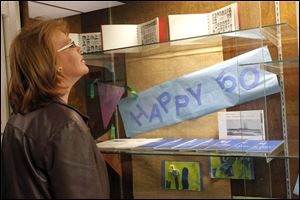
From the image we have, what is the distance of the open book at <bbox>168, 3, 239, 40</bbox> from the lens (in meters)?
1.23

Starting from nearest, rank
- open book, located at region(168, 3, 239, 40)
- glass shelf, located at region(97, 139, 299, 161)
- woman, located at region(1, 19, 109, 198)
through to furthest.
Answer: woman, located at region(1, 19, 109, 198), glass shelf, located at region(97, 139, 299, 161), open book, located at region(168, 3, 239, 40)

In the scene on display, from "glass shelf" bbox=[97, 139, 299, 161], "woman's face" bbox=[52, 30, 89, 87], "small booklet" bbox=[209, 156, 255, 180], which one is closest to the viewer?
"woman's face" bbox=[52, 30, 89, 87]

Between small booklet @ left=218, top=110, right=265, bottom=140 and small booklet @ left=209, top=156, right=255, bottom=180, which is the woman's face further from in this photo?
small booklet @ left=209, top=156, right=255, bottom=180

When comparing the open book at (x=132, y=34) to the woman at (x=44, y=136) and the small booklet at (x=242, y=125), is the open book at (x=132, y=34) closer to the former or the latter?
the small booklet at (x=242, y=125)

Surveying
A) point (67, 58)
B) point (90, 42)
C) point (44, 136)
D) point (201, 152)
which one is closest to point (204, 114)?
point (201, 152)

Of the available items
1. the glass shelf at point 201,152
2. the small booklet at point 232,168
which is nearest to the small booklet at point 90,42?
the glass shelf at point 201,152

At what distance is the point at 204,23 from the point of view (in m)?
1.31

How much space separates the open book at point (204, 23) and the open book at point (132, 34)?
0.05 m

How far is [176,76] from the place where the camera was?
4.87 feet

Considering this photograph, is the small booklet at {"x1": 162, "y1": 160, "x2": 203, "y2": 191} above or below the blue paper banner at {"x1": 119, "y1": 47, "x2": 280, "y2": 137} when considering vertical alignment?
below

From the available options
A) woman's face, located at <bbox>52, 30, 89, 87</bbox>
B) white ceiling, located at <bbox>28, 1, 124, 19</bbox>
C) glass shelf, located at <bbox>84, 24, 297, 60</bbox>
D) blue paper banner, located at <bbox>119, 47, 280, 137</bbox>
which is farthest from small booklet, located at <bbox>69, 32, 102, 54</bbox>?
woman's face, located at <bbox>52, 30, 89, 87</bbox>

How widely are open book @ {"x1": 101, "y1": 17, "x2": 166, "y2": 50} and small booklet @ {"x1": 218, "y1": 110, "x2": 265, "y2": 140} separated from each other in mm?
388

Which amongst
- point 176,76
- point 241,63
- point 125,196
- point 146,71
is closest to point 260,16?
point 241,63

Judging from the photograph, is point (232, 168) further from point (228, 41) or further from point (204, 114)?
point (228, 41)
